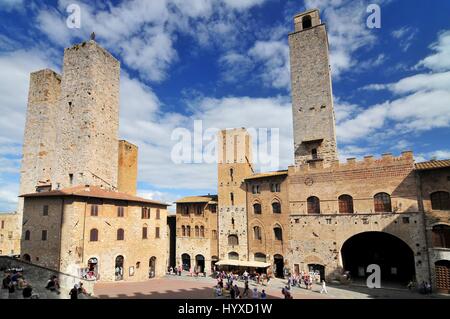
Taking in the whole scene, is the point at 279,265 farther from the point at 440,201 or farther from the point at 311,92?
the point at 311,92

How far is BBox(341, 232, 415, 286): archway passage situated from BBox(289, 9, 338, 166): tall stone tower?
32.1 feet

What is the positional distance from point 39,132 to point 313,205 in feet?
119

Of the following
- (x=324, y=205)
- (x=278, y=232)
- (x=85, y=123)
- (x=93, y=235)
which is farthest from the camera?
(x=278, y=232)

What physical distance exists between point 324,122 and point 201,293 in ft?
76.8

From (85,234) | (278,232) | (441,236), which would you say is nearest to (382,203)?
(441,236)

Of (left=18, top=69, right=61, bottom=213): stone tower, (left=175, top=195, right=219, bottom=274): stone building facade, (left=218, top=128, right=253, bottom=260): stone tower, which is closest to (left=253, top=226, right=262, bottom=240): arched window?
(left=218, top=128, right=253, bottom=260): stone tower

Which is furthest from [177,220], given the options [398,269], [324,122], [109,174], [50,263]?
[398,269]

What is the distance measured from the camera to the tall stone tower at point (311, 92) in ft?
115

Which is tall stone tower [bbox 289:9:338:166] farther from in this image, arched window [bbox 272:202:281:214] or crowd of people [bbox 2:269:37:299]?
crowd of people [bbox 2:269:37:299]

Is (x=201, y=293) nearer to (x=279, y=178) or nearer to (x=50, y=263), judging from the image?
(x=50, y=263)

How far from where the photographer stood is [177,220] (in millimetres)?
42094

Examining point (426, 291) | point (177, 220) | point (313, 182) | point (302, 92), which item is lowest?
point (426, 291)

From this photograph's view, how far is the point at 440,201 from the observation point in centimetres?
2609
